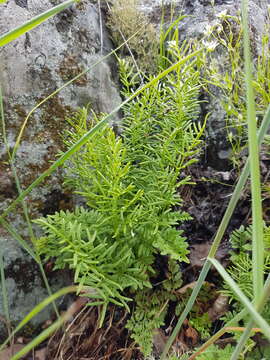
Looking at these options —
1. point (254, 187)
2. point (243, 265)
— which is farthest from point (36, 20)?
point (243, 265)

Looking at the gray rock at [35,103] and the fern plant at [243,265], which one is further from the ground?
the gray rock at [35,103]

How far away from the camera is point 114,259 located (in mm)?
1078

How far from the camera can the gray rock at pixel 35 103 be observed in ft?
4.07

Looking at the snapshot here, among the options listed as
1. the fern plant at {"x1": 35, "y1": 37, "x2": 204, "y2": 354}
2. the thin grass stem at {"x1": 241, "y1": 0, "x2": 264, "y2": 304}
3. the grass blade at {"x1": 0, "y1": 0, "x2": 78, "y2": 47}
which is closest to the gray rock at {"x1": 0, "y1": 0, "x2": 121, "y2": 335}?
the fern plant at {"x1": 35, "y1": 37, "x2": 204, "y2": 354}

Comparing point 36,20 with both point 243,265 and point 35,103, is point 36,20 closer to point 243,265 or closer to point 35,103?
point 35,103

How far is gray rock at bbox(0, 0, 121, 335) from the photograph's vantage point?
1240 mm

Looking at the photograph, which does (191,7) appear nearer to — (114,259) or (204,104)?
(204,104)

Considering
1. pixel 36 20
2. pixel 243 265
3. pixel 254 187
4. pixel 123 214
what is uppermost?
pixel 36 20

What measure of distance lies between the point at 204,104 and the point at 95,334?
126 centimetres

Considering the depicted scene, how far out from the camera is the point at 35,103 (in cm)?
136

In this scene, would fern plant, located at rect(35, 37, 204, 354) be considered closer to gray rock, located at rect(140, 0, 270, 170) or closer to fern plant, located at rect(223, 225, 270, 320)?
fern plant, located at rect(223, 225, 270, 320)

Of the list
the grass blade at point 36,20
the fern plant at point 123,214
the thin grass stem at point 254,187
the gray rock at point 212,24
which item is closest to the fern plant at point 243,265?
the fern plant at point 123,214

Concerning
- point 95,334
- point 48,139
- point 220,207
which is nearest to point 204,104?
point 220,207

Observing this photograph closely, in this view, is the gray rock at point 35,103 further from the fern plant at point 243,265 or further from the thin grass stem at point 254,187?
the thin grass stem at point 254,187
